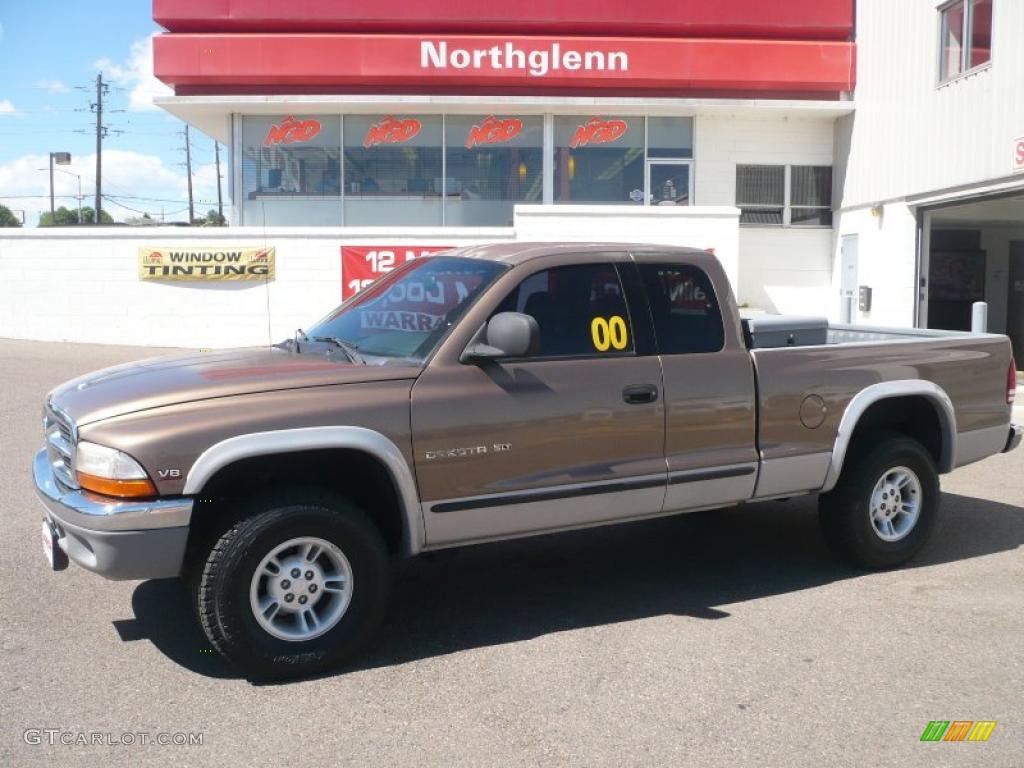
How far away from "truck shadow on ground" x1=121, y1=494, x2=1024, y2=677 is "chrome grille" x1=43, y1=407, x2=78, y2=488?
91cm

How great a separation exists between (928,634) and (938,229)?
1891cm

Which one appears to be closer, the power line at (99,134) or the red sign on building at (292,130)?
the red sign on building at (292,130)

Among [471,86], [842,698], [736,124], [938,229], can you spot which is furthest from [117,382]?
[938,229]

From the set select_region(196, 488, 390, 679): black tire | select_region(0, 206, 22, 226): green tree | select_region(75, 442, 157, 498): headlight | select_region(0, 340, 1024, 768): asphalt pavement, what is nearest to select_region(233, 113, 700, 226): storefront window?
select_region(0, 340, 1024, 768): asphalt pavement

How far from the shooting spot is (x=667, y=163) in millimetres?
21234

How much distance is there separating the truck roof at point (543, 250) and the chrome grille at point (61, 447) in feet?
7.13

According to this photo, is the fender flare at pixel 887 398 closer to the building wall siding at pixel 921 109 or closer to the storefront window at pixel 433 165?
the building wall siding at pixel 921 109

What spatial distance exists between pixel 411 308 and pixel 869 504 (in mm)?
2918

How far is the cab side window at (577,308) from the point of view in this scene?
5129 millimetres

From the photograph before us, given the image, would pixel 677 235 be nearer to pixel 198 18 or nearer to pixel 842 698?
pixel 198 18

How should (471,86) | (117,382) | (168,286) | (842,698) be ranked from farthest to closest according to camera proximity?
(471,86), (168,286), (117,382), (842,698)

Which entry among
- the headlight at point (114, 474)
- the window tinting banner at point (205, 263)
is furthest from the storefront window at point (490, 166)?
the headlight at point (114, 474)

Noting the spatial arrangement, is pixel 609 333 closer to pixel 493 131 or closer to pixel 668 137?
pixel 493 131

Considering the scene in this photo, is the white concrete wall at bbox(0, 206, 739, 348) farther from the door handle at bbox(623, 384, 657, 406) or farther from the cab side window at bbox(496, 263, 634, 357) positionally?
the door handle at bbox(623, 384, 657, 406)
